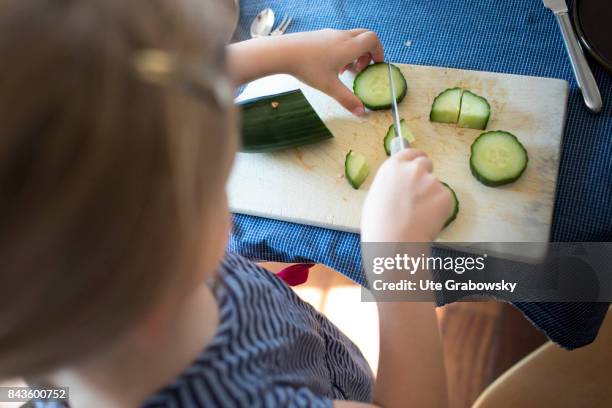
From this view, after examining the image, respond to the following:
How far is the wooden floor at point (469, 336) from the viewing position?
1.49 metres

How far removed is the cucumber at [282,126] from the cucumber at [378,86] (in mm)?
90

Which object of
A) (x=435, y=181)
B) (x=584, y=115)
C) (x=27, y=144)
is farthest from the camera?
(x=584, y=115)

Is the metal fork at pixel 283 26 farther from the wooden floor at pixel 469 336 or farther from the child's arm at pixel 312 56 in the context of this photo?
the wooden floor at pixel 469 336

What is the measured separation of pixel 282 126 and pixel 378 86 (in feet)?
0.59

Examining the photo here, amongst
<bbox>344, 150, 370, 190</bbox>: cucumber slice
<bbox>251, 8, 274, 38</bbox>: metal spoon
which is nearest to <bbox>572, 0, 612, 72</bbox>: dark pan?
<bbox>344, 150, 370, 190</bbox>: cucumber slice

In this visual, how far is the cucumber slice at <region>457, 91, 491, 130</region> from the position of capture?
3.03 ft

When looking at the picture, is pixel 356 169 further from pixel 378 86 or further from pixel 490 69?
pixel 490 69

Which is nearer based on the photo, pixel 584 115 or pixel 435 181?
pixel 435 181

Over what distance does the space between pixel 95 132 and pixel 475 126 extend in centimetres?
74

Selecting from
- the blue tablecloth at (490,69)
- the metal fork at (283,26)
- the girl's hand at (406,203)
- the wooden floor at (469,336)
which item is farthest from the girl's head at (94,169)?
the wooden floor at (469,336)

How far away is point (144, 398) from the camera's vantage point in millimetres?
529

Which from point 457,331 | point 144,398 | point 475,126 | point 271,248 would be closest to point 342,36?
point 475,126

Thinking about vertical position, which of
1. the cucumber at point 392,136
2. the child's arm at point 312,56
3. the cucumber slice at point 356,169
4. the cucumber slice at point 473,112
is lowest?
the cucumber slice at point 356,169

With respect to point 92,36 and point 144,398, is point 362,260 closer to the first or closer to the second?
point 144,398
